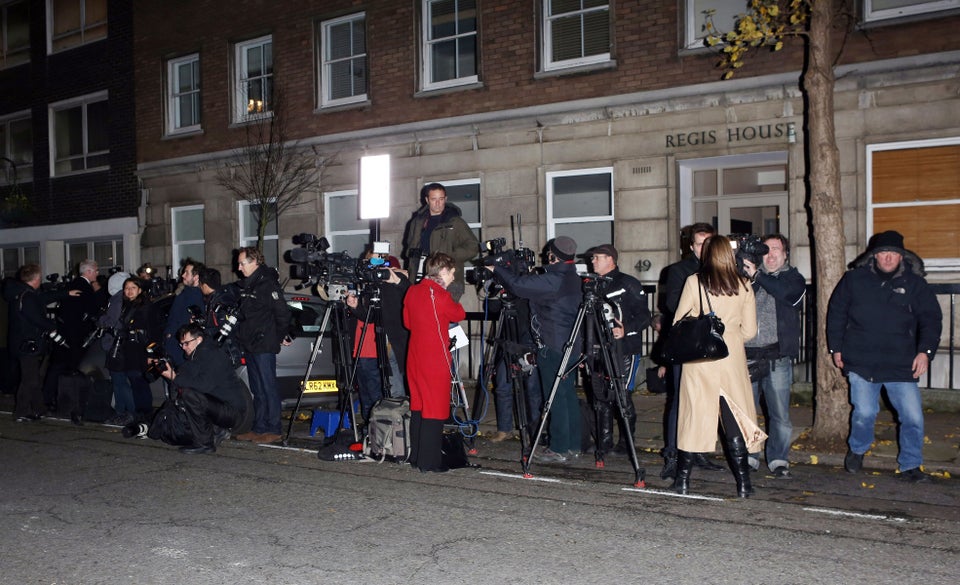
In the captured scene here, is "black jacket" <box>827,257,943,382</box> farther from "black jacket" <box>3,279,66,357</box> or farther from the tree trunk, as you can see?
"black jacket" <box>3,279,66,357</box>

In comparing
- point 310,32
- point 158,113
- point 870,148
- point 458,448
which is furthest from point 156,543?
point 158,113

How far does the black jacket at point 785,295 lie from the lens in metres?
7.61

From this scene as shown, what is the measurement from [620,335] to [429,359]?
165 cm

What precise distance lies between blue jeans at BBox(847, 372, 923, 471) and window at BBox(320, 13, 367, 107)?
1150cm

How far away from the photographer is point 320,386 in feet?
34.8

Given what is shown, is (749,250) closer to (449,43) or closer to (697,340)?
(697,340)

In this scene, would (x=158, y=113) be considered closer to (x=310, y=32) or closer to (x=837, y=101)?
A: (x=310, y=32)

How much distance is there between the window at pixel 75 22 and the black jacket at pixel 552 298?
55.3ft

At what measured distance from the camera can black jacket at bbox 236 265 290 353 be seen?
9.55m

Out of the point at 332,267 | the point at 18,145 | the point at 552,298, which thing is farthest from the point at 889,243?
the point at 18,145

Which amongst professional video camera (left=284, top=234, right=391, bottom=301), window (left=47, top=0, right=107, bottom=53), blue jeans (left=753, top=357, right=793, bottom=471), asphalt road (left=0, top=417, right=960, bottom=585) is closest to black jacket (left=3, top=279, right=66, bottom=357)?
asphalt road (left=0, top=417, right=960, bottom=585)

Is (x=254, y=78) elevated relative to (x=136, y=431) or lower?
elevated

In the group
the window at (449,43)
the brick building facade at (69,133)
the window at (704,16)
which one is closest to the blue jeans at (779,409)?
the window at (704,16)

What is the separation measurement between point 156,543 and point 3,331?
9.06 metres
